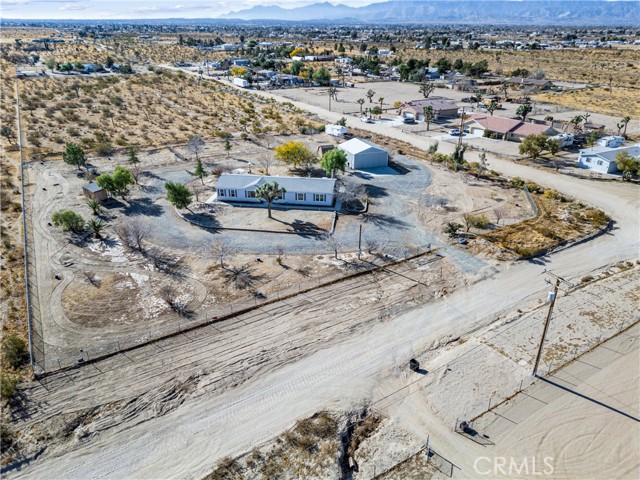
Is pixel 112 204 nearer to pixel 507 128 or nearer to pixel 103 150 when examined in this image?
pixel 103 150

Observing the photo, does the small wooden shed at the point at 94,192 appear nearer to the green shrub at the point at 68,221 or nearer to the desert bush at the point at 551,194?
the green shrub at the point at 68,221

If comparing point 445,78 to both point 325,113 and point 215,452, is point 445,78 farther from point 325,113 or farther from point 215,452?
point 215,452

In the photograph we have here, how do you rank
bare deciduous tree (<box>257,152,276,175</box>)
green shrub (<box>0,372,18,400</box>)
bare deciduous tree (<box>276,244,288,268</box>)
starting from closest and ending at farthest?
1. green shrub (<box>0,372,18,400</box>)
2. bare deciduous tree (<box>276,244,288,268</box>)
3. bare deciduous tree (<box>257,152,276,175</box>)

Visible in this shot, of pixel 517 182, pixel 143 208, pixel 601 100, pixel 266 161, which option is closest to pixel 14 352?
pixel 143 208

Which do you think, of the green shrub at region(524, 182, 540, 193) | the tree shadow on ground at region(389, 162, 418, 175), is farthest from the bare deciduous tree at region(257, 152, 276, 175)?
the green shrub at region(524, 182, 540, 193)

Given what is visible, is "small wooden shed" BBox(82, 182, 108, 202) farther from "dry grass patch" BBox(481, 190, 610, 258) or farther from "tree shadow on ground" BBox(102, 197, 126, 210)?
"dry grass patch" BBox(481, 190, 610, 258)

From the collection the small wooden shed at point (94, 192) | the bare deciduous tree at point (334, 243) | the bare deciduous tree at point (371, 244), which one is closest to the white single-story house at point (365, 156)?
the bare deciduous tree at point (334, 243)
